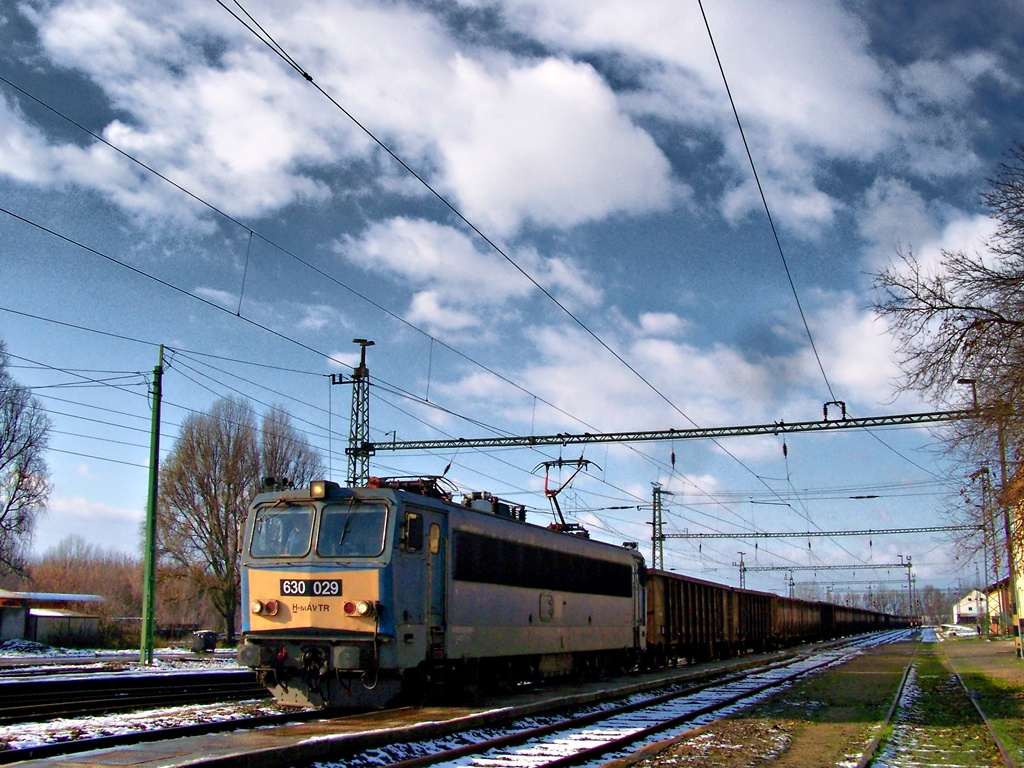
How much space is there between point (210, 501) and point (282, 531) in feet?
97.2

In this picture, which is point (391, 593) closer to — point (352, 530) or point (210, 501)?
point (352, 530)

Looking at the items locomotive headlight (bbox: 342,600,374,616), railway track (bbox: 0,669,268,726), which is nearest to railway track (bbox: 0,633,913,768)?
locomotive headlight (bbox: 342,600,374,616)

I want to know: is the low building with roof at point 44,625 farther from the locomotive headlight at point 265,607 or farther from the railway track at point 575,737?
the railway track at point 575,737

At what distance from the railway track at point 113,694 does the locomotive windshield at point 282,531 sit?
2.84m

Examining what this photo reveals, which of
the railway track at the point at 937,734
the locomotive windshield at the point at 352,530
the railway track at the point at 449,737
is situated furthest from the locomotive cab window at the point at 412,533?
the railway track at the point at 937,734

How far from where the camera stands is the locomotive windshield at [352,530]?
13633 mm

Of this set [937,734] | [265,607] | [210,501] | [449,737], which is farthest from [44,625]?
[937,734]

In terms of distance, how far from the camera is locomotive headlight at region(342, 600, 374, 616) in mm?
13125

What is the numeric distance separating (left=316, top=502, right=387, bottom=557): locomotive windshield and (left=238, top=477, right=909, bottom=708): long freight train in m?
0.02

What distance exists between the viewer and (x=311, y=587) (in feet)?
44.8

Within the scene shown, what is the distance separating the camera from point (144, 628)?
24641mm

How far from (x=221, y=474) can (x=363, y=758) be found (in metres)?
34.9

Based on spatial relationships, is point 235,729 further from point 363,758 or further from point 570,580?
point 570,580

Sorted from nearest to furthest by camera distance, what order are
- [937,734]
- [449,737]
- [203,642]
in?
[449,737] < [937,734] < [203,642]
